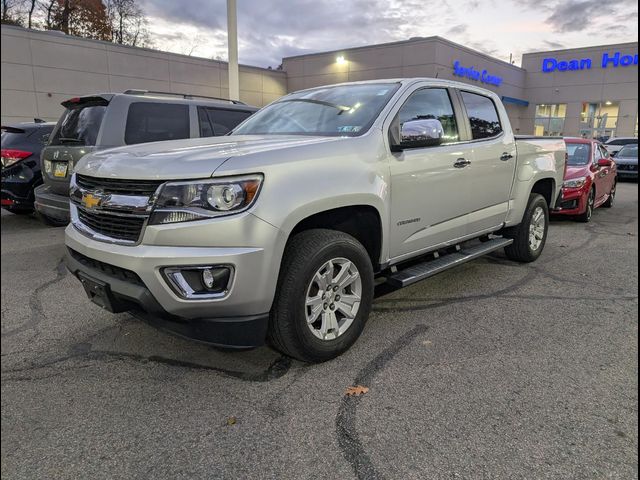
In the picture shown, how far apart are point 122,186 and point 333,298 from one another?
1494mm

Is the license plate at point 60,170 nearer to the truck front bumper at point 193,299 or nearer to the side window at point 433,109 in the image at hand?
the truck front bumper at point 193,299

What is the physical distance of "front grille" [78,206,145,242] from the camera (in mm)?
2689

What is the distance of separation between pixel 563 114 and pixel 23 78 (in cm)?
3377

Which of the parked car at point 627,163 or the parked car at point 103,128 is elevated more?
the parked car at point 103,128

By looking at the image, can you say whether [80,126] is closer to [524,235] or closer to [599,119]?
[524,235]

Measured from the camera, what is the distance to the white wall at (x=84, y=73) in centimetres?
1833

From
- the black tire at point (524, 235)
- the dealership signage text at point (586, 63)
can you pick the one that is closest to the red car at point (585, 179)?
the black tire at point (524, 235)

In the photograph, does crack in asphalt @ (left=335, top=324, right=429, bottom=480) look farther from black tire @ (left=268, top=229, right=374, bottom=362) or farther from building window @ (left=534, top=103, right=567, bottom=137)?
building window @ (left=534, top=103, right=567, bottom=137)

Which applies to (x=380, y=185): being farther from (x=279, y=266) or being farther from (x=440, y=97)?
(x=440, y=97)

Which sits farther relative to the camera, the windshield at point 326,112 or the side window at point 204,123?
the side window at point 204,123

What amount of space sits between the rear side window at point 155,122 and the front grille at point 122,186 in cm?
320

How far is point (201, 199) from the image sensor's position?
2.57m

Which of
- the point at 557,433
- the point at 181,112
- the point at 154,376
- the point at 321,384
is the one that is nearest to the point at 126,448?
the point at 154,376

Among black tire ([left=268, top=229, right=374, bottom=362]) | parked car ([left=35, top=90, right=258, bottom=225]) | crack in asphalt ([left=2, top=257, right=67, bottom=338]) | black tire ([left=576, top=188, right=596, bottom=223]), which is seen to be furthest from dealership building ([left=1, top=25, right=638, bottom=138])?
black tire ([left=576, top=188, right=596, bottom=223])
